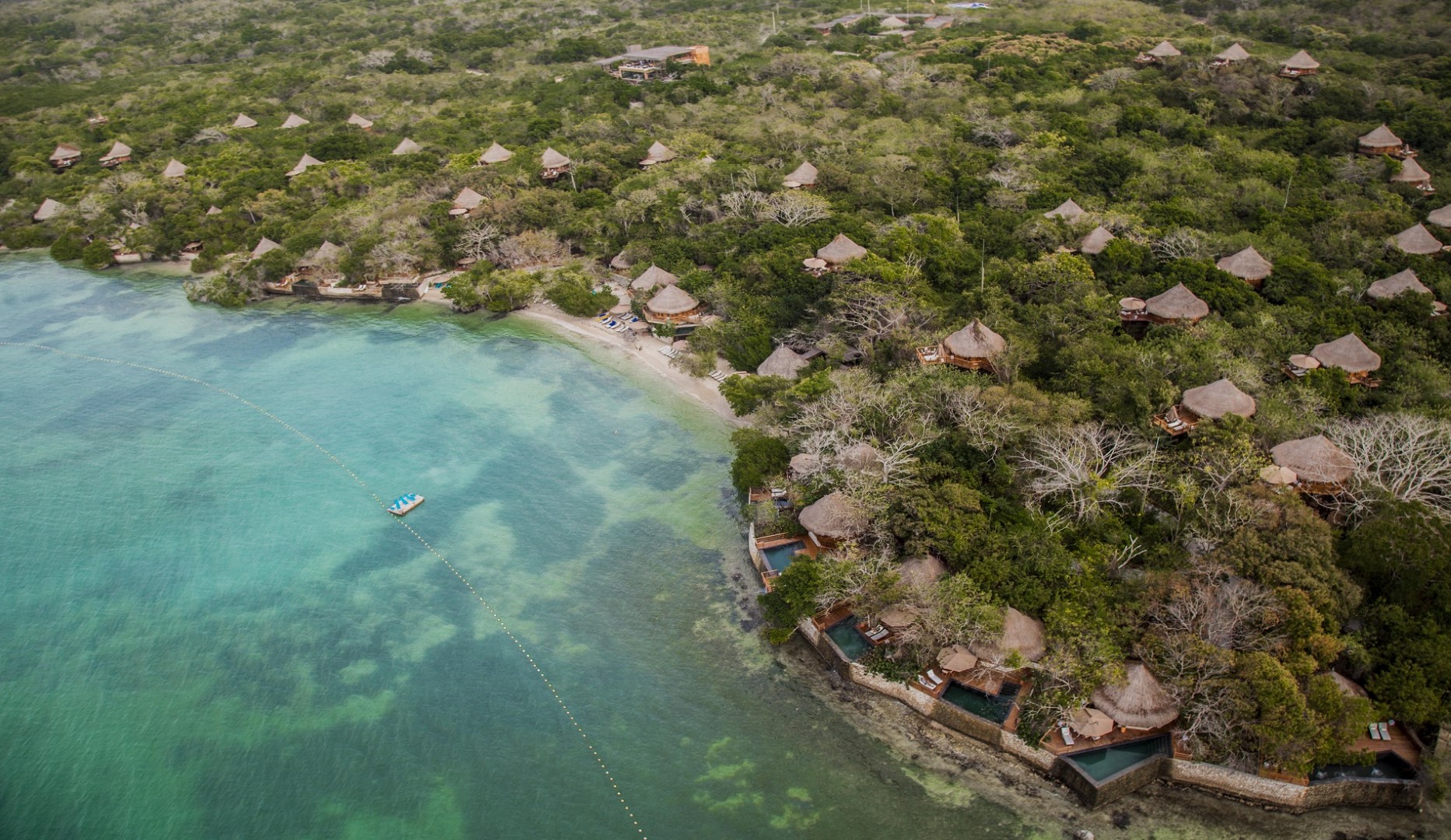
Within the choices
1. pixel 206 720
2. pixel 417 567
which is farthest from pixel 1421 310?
pixel 206 720

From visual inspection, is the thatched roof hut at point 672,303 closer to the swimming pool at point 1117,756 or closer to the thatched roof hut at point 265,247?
the thatched roof hut at point 265,247

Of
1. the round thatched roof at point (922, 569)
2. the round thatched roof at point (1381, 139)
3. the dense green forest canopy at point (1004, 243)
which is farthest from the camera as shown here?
the round thatched roof at point (1381, 139)

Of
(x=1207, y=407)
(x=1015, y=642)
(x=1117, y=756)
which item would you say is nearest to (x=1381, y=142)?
(x=1207, y=407)

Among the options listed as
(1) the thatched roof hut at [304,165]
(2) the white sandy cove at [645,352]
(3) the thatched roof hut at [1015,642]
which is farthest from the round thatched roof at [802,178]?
(1) the thatched roof hut at [304,165]

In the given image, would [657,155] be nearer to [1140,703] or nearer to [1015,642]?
[1015,642]

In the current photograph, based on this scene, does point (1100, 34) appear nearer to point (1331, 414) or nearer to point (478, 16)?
point (1331, 414)
